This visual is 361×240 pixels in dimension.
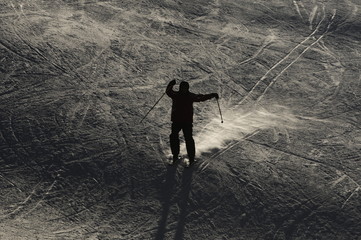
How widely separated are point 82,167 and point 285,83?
5.48m

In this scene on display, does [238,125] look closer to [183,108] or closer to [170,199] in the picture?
[183,108]

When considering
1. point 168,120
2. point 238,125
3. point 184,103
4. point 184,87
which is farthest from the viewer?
point 238,125

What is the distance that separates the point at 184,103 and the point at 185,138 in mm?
715

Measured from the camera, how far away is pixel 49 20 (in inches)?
634

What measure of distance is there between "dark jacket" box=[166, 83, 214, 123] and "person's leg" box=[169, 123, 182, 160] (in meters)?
0.14

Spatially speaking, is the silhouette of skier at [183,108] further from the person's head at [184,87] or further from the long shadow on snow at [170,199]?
the long shadow on snow at [170,199]

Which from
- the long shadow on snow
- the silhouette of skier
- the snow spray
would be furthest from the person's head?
the snow spray

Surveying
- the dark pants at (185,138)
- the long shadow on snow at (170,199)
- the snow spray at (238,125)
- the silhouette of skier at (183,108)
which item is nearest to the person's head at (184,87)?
the silhouette of skier at (183,108)

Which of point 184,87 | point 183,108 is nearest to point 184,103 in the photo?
point 183,108

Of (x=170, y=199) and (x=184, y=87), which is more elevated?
(x=184, y=87)

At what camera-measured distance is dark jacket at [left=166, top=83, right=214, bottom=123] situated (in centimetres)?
1043

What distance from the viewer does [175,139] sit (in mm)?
10953

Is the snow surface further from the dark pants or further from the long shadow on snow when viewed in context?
the dark pants

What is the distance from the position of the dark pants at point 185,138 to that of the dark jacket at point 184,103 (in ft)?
0.36
